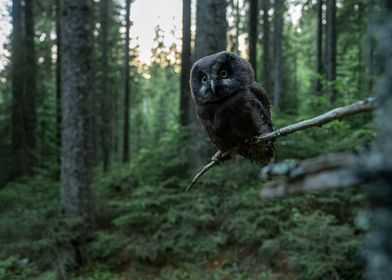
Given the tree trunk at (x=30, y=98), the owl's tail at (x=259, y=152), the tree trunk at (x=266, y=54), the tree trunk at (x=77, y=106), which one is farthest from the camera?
the tree trunk at (x=266, y=54)

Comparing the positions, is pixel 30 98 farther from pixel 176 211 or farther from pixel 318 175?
pixel 318 175

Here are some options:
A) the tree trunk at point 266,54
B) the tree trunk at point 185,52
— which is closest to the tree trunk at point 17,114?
the tree trunk at point 185,52

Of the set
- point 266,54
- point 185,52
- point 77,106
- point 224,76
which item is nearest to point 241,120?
point 224,76

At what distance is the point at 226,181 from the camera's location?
7703 mm

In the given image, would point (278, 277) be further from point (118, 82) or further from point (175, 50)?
point (118, 82)

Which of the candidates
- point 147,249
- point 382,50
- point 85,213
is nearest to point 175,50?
point 85,213

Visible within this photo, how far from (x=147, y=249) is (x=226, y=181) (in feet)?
5.83

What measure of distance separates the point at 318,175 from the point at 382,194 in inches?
4.0

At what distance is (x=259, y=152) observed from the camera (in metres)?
2.93

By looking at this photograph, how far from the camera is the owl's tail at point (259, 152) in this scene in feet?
9.37

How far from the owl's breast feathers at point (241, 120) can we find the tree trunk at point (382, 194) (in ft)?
6.61

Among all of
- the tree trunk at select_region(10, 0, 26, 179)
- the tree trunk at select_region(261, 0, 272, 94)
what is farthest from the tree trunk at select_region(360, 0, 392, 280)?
the tree trunk at select_region(261, 0, 272, 94)

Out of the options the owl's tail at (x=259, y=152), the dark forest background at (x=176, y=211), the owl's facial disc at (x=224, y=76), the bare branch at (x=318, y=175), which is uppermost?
the owl's facial disc at (x=224, y=76)

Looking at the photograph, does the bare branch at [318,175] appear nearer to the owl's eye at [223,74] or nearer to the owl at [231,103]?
the owl at [231,103]
